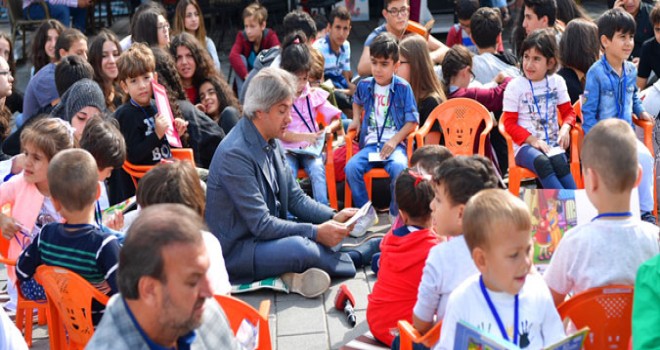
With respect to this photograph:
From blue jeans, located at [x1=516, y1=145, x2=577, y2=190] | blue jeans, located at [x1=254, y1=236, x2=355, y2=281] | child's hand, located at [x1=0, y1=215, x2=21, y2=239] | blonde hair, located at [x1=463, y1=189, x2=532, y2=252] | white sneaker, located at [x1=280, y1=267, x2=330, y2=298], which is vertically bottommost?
white sneaker, located at [x1=280, y1=267, x2=330, y2=298]

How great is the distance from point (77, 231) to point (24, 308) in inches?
33.6

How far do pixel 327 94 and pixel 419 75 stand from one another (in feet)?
2.31

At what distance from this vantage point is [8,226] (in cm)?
432

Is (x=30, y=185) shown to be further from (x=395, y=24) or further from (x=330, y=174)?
(x=395, y=24)

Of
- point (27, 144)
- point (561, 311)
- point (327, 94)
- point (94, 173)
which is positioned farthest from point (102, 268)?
point (327, 94)

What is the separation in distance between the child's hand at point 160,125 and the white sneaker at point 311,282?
1369 millimetres

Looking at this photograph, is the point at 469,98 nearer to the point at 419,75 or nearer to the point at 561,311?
the point at 419,75

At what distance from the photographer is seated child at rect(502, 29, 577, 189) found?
5875mm

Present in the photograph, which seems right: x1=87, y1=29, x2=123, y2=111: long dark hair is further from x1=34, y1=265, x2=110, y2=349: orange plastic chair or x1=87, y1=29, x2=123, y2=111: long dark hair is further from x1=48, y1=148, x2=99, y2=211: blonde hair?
x1=34, y1=265, x2=110, y2=349: orange plastic chair

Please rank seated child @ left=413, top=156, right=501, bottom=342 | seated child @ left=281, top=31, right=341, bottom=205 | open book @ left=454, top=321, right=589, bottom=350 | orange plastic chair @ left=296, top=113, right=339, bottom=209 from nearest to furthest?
1. open book @ left=454, top=321, right=589, bottom=350
2. seated child @ left=413, top=156, right=501, bottom=342
3. seated child @ left=281, top=31, right=341, bottom=205
4. orange plastic chair @ left=296, top=113, right=339, bottom=209

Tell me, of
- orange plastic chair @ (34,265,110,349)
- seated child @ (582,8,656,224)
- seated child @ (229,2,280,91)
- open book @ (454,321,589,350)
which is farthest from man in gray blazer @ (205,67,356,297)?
seated child @ (229,2,280,91)

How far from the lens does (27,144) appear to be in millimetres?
4469

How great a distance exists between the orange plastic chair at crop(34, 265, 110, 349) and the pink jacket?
0.83m

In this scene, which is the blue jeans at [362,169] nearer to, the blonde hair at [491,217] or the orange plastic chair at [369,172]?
the orange plastic chair at [369,172]
